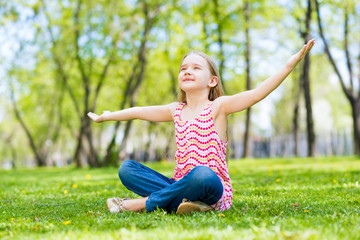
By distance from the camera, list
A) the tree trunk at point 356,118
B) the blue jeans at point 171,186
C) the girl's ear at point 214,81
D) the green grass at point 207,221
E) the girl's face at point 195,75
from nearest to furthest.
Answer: the green grass at point 207,221, the blue jeans at point 171,186, the girl's face at point 195,75, the girl's ear at point 214,81, the tree trunk at point 356,118

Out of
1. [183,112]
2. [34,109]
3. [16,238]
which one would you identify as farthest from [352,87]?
[34,109]

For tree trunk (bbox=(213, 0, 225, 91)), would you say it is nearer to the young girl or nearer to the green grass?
the young girl

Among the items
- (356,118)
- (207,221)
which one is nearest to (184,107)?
(207,221)

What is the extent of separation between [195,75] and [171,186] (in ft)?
4.00

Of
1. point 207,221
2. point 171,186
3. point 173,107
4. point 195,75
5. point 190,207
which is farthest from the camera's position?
point 173,107

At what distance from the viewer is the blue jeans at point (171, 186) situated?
3432mm

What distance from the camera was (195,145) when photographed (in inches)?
153

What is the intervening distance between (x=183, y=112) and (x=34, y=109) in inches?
1444

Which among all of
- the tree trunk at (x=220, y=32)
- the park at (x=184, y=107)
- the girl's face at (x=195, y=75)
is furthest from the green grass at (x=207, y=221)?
the tree trunk at (x=220, y=32)

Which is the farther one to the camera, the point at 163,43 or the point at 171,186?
the point at 163,43

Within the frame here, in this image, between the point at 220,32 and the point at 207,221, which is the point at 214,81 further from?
the point at 220,32

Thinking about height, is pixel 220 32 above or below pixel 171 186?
above

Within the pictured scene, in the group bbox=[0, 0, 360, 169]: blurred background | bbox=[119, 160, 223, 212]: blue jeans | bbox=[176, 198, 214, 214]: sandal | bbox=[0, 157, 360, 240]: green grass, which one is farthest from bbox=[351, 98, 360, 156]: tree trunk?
bbox=[176, 198, 214, 214]: sandal

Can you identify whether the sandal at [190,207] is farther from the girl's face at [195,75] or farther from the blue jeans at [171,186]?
the girl's face at [195,75]
